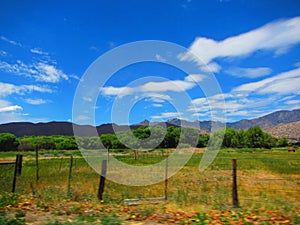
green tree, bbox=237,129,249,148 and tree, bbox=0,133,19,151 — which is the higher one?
green tree, bbox=237,129,249,148

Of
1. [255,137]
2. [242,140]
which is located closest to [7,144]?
[242,140]

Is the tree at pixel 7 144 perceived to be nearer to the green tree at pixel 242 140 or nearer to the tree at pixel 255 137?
the green tree at pixel 242 140

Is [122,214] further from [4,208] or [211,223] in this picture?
[4,208]

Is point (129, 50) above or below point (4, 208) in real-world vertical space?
above

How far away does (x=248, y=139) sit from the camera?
134 meters

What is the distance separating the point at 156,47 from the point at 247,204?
40.8ft

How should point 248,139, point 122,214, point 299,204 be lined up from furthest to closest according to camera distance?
point 248,139
point 299,204
point 122,214

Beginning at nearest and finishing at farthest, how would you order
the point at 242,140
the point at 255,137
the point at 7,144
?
the point at 7,144
the point at 255,137
the point at 242,140

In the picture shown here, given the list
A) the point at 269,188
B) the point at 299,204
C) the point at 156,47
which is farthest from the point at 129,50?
the point at 299,204

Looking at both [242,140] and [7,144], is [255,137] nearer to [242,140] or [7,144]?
[242,140]

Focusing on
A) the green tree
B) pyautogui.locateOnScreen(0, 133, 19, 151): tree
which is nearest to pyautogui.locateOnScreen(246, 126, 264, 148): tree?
the green tree

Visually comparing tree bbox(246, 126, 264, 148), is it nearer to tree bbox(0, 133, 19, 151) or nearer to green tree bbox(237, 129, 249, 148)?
green tree bbox(237, 129, 249, 148)

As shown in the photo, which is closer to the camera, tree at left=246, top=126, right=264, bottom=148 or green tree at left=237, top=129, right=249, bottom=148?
tree at left=246, top=126, right=264, bottom=148

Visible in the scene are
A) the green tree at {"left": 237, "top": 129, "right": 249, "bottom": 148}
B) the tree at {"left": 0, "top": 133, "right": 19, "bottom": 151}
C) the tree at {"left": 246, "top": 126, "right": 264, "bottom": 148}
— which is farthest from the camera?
the green tree at {"left": 237, "top": 129, "right": 249, "bottom": 148}
